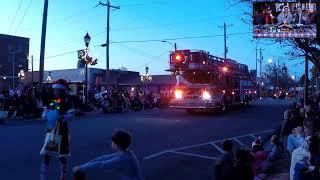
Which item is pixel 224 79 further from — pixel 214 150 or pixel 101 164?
pixel 101 164

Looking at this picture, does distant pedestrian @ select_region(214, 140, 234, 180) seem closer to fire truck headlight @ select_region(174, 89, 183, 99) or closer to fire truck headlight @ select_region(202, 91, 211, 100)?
fire truck headlight @ select_region(202, 91, 211, 100)

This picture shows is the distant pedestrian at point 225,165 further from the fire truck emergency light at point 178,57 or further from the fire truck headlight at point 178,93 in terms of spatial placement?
the fire truck emergency light at point 178,57

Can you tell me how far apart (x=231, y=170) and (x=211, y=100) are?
926 inches

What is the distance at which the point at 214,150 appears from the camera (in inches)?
624

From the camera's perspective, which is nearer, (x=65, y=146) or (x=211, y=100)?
(x=65, y=146)

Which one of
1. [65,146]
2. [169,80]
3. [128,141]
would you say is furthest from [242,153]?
[169,80]

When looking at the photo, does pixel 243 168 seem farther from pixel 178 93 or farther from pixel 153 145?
pixel 178 93

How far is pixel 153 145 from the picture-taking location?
1625 centimetres

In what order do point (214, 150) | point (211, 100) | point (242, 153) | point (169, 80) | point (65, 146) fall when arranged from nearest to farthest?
point (242, 153)
point (65, 146)
point (214, 150)
point (211, 100)
point (169, 80)
